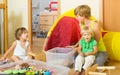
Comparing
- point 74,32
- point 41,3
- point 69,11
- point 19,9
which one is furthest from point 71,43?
point 41,3

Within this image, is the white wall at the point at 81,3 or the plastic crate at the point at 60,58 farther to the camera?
the white wall at the point at 81,3

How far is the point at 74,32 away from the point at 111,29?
66 cm

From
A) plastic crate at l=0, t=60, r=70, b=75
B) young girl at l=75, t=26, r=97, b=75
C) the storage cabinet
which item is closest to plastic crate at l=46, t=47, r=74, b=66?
young girl at l=75, t=26, r=97, b=75

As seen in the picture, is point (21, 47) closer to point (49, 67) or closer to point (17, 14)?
point (49, 67)

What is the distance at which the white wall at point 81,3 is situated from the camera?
163 inches

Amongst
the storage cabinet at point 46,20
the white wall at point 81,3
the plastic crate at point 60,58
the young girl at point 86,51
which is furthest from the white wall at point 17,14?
the young girl at point 86,51

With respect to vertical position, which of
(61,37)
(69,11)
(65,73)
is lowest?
(65,73)

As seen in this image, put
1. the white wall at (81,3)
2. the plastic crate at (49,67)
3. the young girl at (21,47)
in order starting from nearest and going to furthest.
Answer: the plastic crate at (49,67) → the young girl at (21,47) → the white wall at (81,3)

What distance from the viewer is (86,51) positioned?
3.10m

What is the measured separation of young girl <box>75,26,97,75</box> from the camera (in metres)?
2.97

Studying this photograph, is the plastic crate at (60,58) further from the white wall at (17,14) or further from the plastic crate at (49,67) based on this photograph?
the white wall at (17,14)

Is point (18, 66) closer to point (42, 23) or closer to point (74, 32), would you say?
point (74, 32)

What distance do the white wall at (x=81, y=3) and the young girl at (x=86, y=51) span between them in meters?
1.10

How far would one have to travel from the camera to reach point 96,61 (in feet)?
10.1
